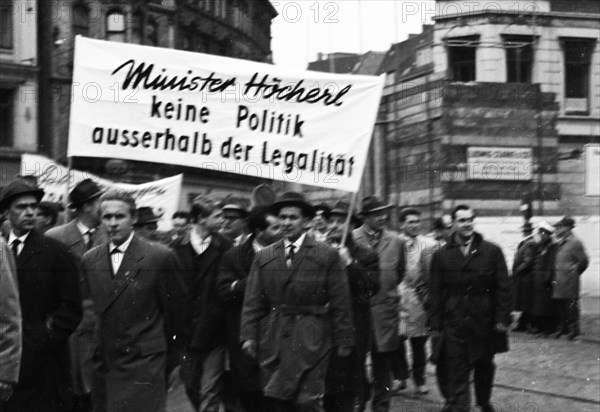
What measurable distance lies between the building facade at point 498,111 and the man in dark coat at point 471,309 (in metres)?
16.9

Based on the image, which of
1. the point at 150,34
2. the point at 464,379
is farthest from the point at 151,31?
the point at 464,379

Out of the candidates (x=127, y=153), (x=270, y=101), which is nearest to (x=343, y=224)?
(x=270, y=101)

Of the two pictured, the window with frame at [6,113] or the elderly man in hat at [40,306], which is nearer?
the elderly man in hat at [40,306]

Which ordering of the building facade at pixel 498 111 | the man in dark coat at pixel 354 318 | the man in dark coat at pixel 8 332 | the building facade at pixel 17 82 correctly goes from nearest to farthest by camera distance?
the man in dark coat at pixel 8 332 → the man in dark coat at pixel 354 318 → the building facade at pixel 498 111 → the building facade at pixel 17 82

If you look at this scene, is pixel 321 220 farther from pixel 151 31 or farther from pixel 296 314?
pixel 151 31

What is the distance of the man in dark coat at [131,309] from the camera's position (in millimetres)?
6605

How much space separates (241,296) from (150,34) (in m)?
27.9

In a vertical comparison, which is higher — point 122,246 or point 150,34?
point 150,34

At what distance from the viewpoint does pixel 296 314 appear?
24.4 feet

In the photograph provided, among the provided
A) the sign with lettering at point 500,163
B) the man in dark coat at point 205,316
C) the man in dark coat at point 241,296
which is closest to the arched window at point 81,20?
the sign with lettering at point 500,163

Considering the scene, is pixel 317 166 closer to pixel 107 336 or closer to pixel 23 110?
pixel 107 336

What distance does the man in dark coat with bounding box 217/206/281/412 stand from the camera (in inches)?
334

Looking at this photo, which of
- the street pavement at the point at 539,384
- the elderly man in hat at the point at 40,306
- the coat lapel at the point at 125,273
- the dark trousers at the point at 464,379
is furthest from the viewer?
the street pavement at the point at 539,384

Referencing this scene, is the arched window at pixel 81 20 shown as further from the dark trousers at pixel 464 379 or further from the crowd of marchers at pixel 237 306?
the dark trousers at pixel 464 379
